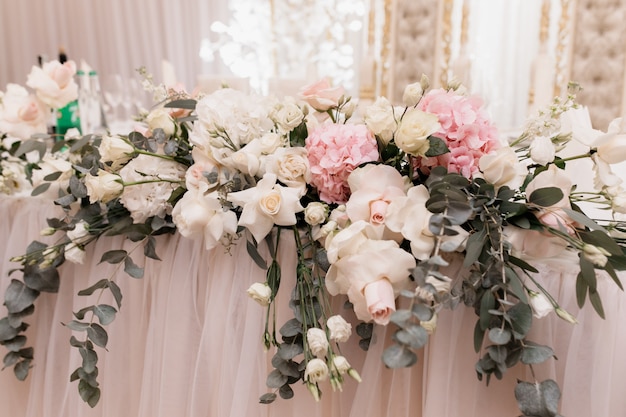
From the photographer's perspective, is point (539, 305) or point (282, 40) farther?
point (282, 40)

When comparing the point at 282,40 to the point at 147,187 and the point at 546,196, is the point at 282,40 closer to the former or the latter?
the point at 147,187

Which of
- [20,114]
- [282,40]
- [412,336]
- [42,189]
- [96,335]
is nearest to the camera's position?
[412,336]

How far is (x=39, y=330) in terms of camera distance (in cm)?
119

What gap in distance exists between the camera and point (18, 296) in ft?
3.55

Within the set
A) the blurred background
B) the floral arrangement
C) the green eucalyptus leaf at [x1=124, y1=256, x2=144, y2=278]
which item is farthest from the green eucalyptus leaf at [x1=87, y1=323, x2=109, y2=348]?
the blurred background

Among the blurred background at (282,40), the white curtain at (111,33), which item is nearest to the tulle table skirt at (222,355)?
the blurred background at (282,40)

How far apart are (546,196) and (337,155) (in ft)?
0.95

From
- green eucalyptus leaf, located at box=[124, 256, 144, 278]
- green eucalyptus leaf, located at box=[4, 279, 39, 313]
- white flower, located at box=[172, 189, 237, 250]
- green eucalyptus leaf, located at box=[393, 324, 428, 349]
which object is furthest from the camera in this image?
green eucalyptus leaf, located at box=[4, 279, 39, 313]

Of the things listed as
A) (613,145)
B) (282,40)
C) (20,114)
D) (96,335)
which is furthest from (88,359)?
(282,40)

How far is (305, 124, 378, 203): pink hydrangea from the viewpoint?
0.78m

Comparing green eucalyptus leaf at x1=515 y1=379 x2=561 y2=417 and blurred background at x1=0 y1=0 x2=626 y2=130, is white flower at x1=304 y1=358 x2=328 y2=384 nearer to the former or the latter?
green eucalyptus leaf at x1=515 y1=379 x2=561 y2=417

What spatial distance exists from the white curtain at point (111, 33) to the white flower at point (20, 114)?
3924mm

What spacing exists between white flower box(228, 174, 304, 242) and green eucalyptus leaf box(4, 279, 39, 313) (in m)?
0.57

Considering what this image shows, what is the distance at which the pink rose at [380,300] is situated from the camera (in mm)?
646
